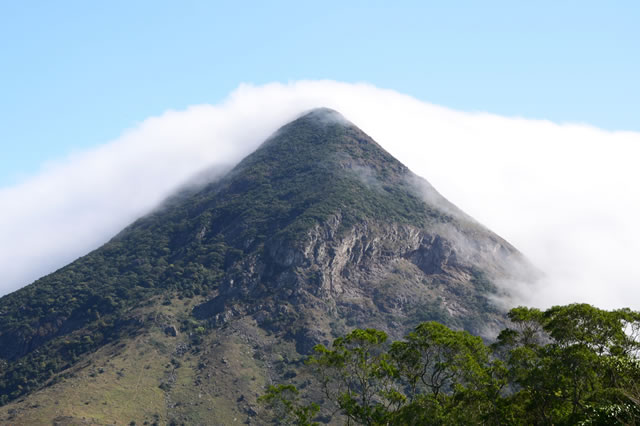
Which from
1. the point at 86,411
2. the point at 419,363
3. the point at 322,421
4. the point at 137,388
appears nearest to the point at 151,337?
the point at 137,388

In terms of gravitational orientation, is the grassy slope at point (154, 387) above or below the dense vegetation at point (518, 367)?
below

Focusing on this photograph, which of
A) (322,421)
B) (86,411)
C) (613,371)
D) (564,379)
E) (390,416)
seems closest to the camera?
(613,371)

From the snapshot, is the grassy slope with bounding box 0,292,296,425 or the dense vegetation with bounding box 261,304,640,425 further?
the grassy slope with bounding box 0,292,296,425

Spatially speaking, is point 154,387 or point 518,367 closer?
point 518,367

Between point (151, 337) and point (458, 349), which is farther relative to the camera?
point (151, 337)

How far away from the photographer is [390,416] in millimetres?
61844

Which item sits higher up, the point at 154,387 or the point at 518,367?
the point at 518,367

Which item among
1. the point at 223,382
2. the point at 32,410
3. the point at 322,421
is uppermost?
the point at 32,410

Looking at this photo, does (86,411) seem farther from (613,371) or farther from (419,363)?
(613,371)

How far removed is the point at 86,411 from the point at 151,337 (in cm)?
4707

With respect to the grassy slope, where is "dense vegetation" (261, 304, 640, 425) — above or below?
above

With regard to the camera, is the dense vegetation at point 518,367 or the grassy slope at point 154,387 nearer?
the dense vegetation at point 518,367

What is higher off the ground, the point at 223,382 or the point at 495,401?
the point at 495,401

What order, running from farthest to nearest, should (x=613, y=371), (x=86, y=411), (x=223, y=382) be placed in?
1. (x=223, y=382)
2. (x=86, y=411)
3. (x=613, y=371)
